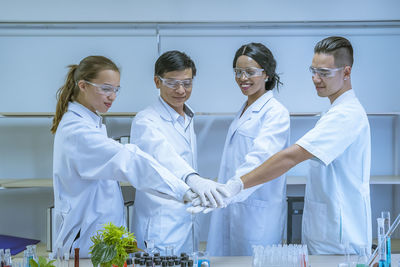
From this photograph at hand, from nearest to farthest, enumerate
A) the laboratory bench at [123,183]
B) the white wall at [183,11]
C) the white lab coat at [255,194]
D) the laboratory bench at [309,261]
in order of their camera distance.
Result: the laboratory bench at [309,261] < the white lab coat at [255,194] < the laboratory bench at [123,183] < the white wall at [183,11]

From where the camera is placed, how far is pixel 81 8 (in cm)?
381

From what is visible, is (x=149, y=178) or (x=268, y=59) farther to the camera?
(x=268, y=59)

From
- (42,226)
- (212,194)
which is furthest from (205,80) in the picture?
(212,194)

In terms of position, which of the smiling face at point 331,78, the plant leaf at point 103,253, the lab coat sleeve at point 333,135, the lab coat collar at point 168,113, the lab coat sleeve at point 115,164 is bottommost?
the plant leaf at point 103,253

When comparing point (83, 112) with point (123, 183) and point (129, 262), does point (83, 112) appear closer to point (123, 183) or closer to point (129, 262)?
point (129, 262)

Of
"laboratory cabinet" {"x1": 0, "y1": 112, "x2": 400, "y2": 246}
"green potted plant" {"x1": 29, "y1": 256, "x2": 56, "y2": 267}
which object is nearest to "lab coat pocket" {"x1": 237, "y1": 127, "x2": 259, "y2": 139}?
"green potted plant" {"x1": 29, "y1": 256, "x2": 56, "y2": 267}

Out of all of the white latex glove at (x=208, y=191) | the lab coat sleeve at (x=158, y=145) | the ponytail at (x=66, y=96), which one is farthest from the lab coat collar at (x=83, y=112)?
the white latex glove at (x=208, y=191)

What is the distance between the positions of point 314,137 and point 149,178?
72cm

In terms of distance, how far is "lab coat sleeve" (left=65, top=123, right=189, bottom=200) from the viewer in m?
1.68

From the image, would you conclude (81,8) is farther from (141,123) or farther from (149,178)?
(149,178)

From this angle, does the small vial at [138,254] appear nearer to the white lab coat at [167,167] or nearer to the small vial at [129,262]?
the small vial at [129,262]

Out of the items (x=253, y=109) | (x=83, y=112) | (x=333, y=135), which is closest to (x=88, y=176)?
(x=83, y=112)

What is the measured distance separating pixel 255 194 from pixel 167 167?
47 centimetres

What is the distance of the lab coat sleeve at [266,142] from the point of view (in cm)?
197
